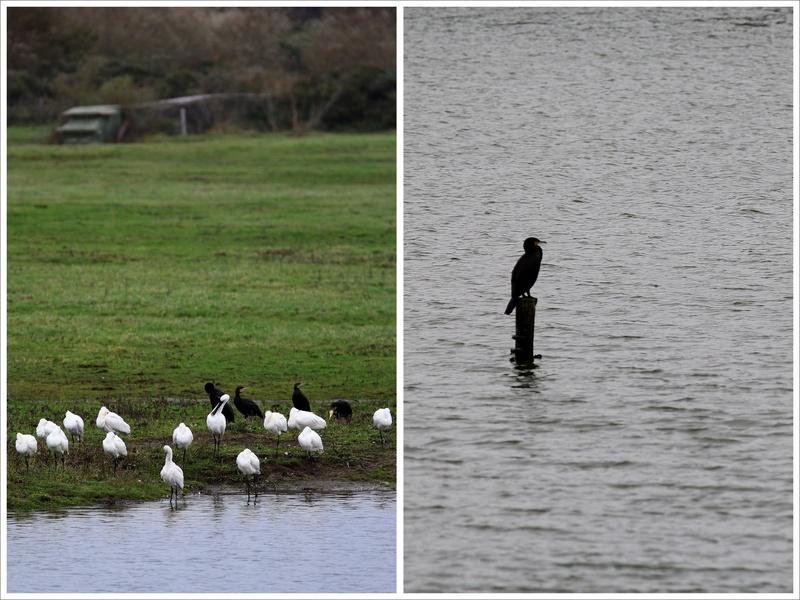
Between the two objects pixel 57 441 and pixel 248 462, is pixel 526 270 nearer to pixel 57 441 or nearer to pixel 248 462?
pixel 248 462

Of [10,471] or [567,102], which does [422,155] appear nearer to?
[567,102]

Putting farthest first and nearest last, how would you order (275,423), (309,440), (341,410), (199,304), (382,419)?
1. (199,304)
2. (341,410)
3. (382,419)
4. (275,423)
5. (309,440)

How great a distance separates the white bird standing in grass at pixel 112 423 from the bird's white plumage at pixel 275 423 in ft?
4.40

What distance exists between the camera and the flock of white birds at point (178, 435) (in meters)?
14.5

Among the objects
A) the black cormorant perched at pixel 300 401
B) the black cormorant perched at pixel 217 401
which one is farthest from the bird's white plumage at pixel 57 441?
the black cormorant perched at pixel 300 401

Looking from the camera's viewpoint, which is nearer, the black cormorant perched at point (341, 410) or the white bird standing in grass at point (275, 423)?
the white bird standing in grass at point (275, 423)

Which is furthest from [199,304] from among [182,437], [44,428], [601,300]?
[601,300]

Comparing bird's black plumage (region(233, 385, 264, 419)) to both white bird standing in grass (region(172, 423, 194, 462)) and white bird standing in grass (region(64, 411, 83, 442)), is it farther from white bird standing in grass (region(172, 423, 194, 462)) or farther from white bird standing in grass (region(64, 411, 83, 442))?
white bird standing in grass (region(64, 411, 83, 442))

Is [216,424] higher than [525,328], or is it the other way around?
[525,328]

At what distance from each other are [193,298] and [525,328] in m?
13.8

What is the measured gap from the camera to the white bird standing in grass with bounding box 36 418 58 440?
15.0 metres

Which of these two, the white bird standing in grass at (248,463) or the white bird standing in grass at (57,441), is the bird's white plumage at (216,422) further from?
the white bird standing in grass at (57,441)

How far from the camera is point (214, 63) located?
49.4m

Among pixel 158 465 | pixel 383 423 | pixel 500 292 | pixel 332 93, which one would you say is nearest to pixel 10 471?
pixel 158 465
